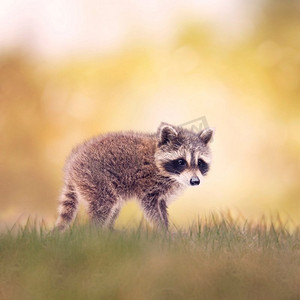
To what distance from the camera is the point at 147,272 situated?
17.6ft

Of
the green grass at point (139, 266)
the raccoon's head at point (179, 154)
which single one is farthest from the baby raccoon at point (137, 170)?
the green grass at point (139, 266)

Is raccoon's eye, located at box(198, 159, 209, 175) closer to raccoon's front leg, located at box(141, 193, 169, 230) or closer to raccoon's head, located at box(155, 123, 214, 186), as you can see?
raccoon's head, located at box(155, 123, 214, 186)

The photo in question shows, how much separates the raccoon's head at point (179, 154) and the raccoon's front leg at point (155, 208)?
1.08ft

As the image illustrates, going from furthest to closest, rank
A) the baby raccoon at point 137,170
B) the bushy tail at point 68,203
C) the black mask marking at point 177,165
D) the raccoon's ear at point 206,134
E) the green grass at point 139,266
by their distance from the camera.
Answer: the raccoon's ear at point 206,134, the bushy tail at point 68,203, the black mask marking at point 177,165, the baby raccoon at point 137,170, the green grass at point 139,266

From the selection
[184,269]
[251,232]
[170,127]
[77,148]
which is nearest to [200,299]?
[184,269]

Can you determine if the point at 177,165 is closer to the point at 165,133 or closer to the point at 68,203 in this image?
the point at 165,133

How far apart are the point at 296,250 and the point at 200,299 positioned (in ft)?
5.13

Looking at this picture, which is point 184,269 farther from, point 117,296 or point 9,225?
point 9,225

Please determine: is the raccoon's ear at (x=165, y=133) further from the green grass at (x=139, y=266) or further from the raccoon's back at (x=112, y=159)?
the green grass at (x=139, y=266)

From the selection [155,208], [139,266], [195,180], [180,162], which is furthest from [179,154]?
[139,266]

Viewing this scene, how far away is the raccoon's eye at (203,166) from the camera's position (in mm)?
7616

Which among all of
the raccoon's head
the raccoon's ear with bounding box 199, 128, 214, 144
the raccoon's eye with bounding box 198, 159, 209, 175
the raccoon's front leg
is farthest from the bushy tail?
the raccoon's ear with bounding box 199, 128, 214, 144

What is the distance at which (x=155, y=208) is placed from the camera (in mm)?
7543

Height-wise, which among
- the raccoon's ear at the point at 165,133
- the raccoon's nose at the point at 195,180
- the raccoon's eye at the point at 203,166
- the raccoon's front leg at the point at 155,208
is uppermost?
the raccoon's ear at the point at 165,133
